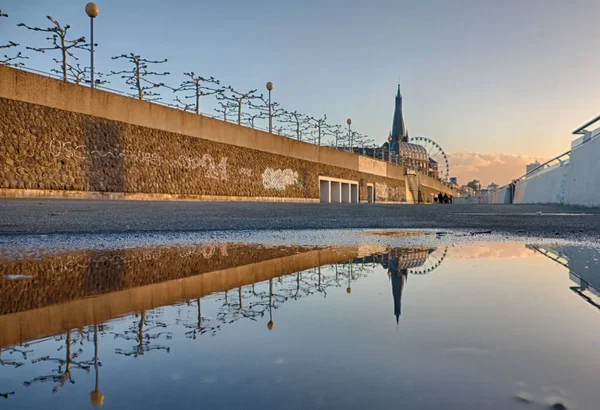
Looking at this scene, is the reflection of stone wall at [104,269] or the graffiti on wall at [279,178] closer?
the reflection of stone wall at [104,269]

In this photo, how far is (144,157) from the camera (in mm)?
20125

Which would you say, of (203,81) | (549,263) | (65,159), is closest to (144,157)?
(65,159)

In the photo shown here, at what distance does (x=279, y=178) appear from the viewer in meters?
30.9

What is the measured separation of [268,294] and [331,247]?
2.27 m

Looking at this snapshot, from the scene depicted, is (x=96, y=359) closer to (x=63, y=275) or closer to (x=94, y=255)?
(x=63, y=275)

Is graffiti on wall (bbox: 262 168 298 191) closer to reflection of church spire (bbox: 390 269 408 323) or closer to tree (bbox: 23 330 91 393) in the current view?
reflection of church spire (bbox: 390 269 408 323)

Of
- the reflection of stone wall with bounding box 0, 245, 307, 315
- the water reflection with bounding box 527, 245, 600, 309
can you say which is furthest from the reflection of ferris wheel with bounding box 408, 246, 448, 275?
the reflection of stone wall with bounding box 0, 245, 307, 315

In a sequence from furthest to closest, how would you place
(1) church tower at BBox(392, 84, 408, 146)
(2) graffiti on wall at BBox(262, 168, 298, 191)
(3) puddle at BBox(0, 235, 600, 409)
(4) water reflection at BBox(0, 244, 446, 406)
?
1. (1) church tower at BBox(392, 84, 408, 146)
2. (2) graffiti on wall at BBox(262, 168, 298, 191)
3. (4) water reflection at BBox(0, 244, 446, 406)
4. (3) puddle at BBox(0, 235, 600, 409)

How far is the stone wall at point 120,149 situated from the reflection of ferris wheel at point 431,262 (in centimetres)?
1348

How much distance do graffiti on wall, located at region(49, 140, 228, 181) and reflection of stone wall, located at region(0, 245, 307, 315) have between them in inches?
538

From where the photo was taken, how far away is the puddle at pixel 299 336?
1079 millimetres

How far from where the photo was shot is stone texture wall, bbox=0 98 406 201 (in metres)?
14.9

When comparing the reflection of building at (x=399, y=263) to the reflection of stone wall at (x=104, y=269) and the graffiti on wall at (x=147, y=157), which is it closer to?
the reflection of stone wall at (x=104, y=269)

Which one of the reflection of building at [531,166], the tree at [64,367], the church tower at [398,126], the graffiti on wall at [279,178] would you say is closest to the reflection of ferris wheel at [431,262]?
the tree at [64,367]
